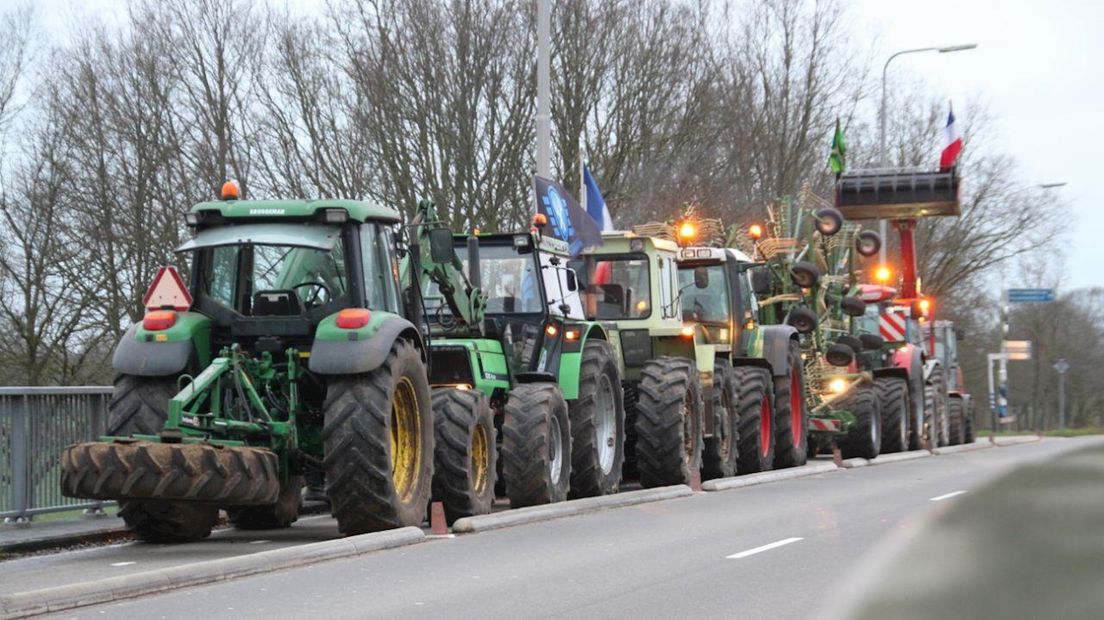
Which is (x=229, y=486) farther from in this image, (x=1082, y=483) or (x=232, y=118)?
(x=232, y=118)

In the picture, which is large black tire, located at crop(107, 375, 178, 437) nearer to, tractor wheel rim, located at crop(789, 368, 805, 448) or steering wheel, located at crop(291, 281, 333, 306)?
steering wheel, located at crop(291, 281, 333, 306)

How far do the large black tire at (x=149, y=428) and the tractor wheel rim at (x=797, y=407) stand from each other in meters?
13.6

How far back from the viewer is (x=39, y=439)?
601 inches

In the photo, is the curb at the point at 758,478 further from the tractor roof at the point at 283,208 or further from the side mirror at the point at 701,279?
the tractor roof at the point at 283,208

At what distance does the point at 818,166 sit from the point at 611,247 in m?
27.9

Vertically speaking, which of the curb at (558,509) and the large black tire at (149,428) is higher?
the large black tire at (149,428)

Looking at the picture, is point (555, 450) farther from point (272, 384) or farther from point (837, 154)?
point (837, 154)

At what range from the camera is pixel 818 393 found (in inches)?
1120

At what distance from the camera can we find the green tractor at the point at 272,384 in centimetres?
1195

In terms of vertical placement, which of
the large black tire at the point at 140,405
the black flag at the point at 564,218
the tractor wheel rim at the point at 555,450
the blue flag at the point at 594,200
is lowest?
the tractor wheel rim at the point at 555,450

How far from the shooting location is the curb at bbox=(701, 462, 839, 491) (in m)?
19.7

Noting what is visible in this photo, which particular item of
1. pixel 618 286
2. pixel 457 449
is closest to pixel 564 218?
pixel 618 286

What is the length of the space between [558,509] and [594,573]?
438 centimetres

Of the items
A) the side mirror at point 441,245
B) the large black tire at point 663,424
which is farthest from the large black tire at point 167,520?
the large black tire at point 663,424
